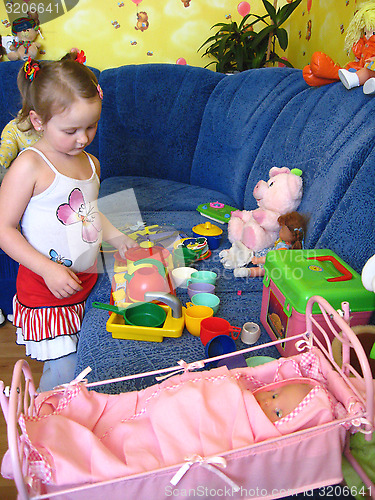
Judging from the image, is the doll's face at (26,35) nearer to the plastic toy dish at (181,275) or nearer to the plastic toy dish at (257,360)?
the plastic toy dish at (181,275)

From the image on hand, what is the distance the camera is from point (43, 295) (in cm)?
111

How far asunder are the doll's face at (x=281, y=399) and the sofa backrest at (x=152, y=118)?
1.98 m

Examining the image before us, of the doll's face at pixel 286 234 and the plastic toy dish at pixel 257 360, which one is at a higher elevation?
the doll's face at pixel 286 234

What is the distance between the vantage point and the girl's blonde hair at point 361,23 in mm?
1305

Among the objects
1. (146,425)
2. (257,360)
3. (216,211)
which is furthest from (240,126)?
(146,425)

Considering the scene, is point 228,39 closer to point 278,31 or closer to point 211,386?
point 278,31

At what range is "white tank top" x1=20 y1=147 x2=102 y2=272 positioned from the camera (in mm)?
1059

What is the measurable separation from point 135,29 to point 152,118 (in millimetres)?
704

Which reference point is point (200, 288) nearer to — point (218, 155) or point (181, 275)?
point (181, 275)

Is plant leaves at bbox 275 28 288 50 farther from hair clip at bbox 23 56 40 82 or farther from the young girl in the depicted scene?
hair clip at bbox 23 56 40 82

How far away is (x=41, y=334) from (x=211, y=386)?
619 mm

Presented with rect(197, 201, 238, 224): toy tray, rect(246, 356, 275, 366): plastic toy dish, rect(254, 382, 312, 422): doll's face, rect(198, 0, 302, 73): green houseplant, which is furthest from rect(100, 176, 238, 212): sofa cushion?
rect(254, 382, 312, 422): doll's face

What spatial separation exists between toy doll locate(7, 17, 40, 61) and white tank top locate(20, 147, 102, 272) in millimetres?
1871

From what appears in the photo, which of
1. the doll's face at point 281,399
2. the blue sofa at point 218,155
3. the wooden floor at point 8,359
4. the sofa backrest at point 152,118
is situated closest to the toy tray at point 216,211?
the blue sofa at point 218,155
